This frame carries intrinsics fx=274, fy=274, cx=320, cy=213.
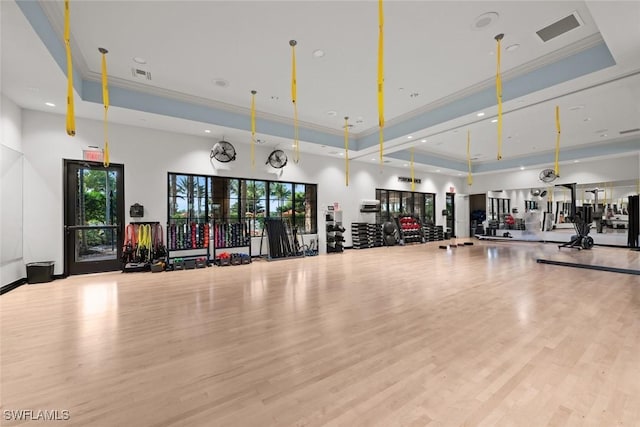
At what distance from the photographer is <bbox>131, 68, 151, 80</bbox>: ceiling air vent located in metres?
4.92

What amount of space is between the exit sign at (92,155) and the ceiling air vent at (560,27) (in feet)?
27.7

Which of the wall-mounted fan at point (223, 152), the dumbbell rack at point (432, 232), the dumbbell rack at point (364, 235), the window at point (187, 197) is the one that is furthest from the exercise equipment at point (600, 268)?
the window at point (187, 197)

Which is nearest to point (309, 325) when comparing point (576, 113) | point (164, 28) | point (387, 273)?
point (387, 273)

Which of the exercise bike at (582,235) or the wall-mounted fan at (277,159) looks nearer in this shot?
the wall-mounted fan at (277,159)

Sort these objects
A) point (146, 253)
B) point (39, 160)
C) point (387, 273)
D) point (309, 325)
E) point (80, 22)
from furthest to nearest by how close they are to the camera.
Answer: point (146, 253) < point (387, 273) < point (39, 160) < point (80, 22) < point (309, 325)

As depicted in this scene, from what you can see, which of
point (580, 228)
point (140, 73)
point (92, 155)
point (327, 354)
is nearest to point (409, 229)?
point (580, 228)

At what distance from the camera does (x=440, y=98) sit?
626cm

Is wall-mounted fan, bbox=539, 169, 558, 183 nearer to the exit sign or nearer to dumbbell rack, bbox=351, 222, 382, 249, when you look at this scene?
dumbbell rack, bbox=351, 222, 382, 249

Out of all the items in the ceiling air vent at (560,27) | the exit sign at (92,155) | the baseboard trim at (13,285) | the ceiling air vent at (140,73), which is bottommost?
the baseboard trim at (13,285)

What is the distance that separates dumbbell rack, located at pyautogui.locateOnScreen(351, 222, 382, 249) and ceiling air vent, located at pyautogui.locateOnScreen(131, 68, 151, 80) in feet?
25.0

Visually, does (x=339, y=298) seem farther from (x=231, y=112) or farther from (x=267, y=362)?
(x=231, y=112)

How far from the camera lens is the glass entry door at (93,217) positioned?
5879mm

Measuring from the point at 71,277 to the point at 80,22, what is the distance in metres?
4.83

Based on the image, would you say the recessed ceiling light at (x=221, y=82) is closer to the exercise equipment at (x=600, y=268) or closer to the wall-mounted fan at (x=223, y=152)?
the wall-mounted fan at (x=223, y=152)
